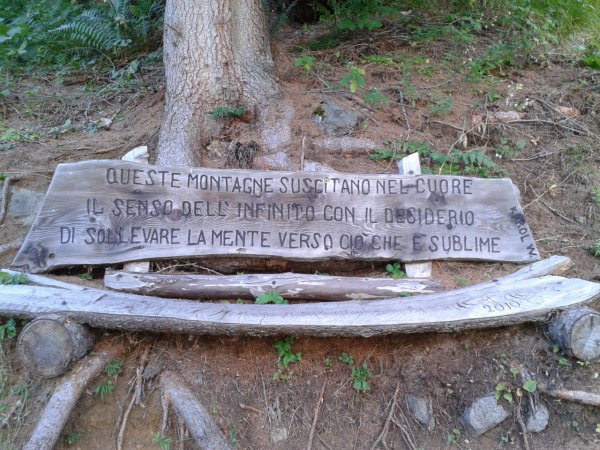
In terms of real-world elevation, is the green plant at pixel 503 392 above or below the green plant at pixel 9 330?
below

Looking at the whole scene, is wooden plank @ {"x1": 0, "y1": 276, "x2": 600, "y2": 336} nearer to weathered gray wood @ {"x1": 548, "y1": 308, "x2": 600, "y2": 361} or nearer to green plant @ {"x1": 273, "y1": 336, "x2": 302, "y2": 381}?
weathered gray wood @ {"x1": 548, "y1": 308, "x2": 600, "y2": 361}

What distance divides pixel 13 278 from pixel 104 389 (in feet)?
3.74

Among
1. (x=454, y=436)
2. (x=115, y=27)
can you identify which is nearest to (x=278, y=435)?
(x=454, y=436)

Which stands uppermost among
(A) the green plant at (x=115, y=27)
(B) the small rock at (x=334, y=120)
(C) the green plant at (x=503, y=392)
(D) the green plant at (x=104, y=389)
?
(A) the green plant at (x=115, y=27)

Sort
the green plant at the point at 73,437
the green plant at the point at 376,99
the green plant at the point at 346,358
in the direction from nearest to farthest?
the green plant at the point at 73,437 → the green plant at the point at 346,358 → the green plant at the point at 376,99

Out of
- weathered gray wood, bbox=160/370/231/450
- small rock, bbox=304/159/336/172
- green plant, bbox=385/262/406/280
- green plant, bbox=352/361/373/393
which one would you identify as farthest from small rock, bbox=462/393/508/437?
small rock, bbox=304/159/336/172

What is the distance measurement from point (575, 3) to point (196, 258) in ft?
22.9

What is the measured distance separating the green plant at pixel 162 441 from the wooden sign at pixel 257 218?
1332 mm

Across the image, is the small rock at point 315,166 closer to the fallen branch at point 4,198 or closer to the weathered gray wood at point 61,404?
the weathered gray wood at point 61,404

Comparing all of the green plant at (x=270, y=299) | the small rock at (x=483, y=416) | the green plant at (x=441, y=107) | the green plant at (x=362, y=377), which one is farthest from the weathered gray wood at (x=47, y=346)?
the green plant at (x=441, y=107)

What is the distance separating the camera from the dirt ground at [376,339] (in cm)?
335

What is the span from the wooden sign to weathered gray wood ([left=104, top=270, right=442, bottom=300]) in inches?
8.3

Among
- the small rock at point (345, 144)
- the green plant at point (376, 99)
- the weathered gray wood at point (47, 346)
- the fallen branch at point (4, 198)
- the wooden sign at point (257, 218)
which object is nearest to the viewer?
the weathered gray wood at point (47, 346)

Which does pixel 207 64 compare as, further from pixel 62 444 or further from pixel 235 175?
pixel 62 444
